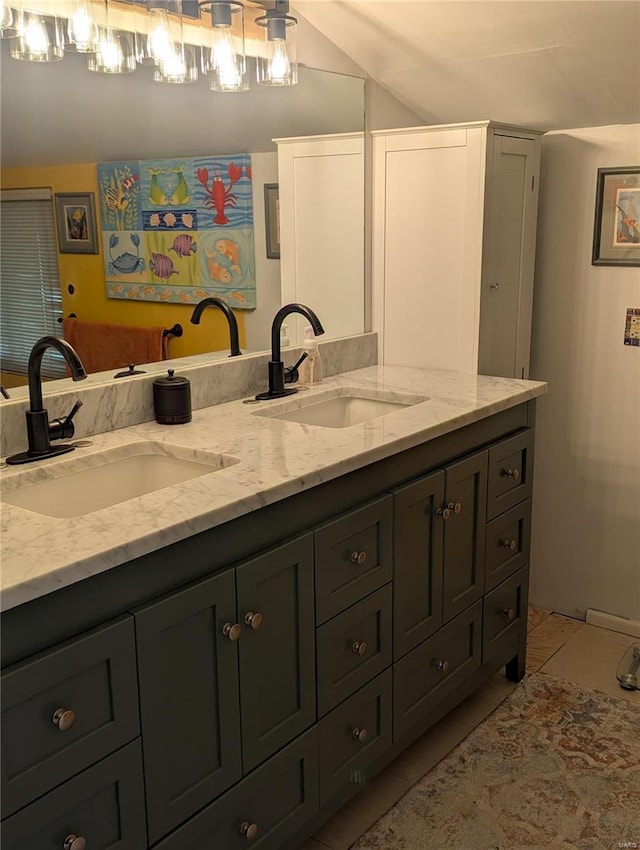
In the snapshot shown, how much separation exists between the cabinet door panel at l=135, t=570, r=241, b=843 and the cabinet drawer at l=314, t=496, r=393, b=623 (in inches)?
11.4

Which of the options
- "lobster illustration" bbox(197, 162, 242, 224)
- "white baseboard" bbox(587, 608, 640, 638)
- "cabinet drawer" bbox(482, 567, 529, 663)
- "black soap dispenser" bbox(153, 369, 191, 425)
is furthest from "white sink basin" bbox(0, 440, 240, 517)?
"white baseboard" bbox(587, 608, 640, 638)

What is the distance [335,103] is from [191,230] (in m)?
0.75

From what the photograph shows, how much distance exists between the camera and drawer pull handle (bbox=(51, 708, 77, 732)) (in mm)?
1289

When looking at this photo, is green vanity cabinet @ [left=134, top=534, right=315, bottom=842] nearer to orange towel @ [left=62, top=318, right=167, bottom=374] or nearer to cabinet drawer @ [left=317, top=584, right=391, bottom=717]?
cabinet drawer @ [left=317, top=584, right=391, bottom=717]

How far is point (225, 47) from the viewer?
7.47 ft

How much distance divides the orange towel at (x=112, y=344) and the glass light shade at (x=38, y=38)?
582 millimetres

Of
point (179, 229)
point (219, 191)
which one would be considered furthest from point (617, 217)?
point (179, 229)

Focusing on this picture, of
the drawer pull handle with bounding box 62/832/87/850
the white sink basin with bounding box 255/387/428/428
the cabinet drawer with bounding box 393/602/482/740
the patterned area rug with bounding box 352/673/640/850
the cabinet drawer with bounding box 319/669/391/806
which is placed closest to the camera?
the drawer pull handle with bounding box 62/832/87/850

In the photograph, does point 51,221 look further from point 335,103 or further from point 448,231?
point 448,231

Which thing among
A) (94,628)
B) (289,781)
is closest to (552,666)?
(289,781)

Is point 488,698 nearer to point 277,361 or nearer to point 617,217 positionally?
point 277,361

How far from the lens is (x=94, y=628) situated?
4.42 ft

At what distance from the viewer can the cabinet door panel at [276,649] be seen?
165 cm

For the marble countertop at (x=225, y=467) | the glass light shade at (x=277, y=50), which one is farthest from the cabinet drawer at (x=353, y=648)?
the glass light shade at (x=277, y=50)
